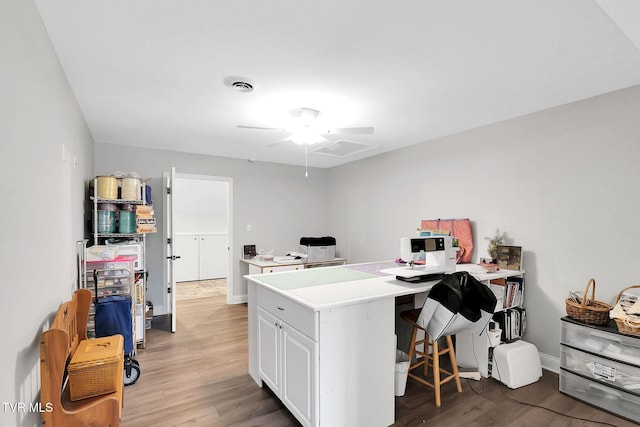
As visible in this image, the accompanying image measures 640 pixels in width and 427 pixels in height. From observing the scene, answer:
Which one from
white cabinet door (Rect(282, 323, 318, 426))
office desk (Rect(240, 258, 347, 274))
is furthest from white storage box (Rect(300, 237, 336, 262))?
white cabinet door (Rect(282, 323, 318, 426))

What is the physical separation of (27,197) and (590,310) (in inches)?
135

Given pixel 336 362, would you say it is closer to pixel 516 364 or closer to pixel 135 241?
pixel 516 364

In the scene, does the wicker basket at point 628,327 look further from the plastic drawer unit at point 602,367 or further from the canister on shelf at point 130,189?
the canister on shelf at point 130,189

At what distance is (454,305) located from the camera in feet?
6.27

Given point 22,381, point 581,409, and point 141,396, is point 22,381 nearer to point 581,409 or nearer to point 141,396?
point 141,396

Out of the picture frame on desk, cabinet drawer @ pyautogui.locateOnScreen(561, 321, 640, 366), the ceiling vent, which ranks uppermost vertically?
the ceiling vent

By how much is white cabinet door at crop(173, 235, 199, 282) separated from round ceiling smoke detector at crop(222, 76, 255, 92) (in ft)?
16.4

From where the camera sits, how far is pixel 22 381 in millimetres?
1235

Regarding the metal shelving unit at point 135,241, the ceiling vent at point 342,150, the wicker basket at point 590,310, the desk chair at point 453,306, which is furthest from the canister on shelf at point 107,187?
the wicker basket at point 590,310

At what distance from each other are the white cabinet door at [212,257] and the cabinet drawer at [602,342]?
5.94 meters

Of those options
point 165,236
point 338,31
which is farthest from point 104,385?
point 165,236

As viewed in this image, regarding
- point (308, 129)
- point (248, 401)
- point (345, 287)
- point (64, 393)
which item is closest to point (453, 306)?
point (345, 287)

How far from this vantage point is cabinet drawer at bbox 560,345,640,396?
6.74 ft

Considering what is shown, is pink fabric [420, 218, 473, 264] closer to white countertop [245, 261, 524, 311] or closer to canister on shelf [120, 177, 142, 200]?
white countertop [245, 261, 524, 311]
